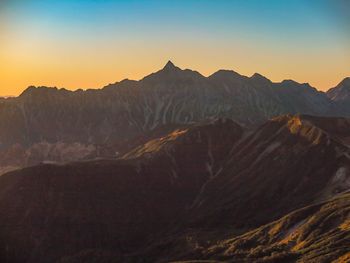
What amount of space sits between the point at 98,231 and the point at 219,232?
50.2 metres

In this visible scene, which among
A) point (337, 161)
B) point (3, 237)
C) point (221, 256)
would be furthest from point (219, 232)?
point (3, 237)

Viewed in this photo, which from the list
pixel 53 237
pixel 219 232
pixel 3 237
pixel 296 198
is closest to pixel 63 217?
pixel 53 237

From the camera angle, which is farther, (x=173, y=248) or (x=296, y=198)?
(x=296, y=198)

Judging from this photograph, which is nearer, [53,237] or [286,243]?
[286,243]

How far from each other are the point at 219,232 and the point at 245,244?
967 inches

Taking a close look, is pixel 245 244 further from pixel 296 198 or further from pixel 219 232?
pixel 296 198

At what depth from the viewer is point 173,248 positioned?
173m

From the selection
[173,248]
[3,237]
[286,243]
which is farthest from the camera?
[3,237]

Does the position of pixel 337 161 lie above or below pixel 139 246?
above

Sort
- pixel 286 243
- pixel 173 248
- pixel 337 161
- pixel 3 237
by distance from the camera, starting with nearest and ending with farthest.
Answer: pixel 286 243
pixel 173 248
pixel 3 237
pixel 337 161

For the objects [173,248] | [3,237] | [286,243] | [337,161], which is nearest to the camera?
[286,243]

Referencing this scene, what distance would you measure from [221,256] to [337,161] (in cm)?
7483

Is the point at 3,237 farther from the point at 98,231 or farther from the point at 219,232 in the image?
the point at 219,232

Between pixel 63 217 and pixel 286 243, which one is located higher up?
pixel 63 217
